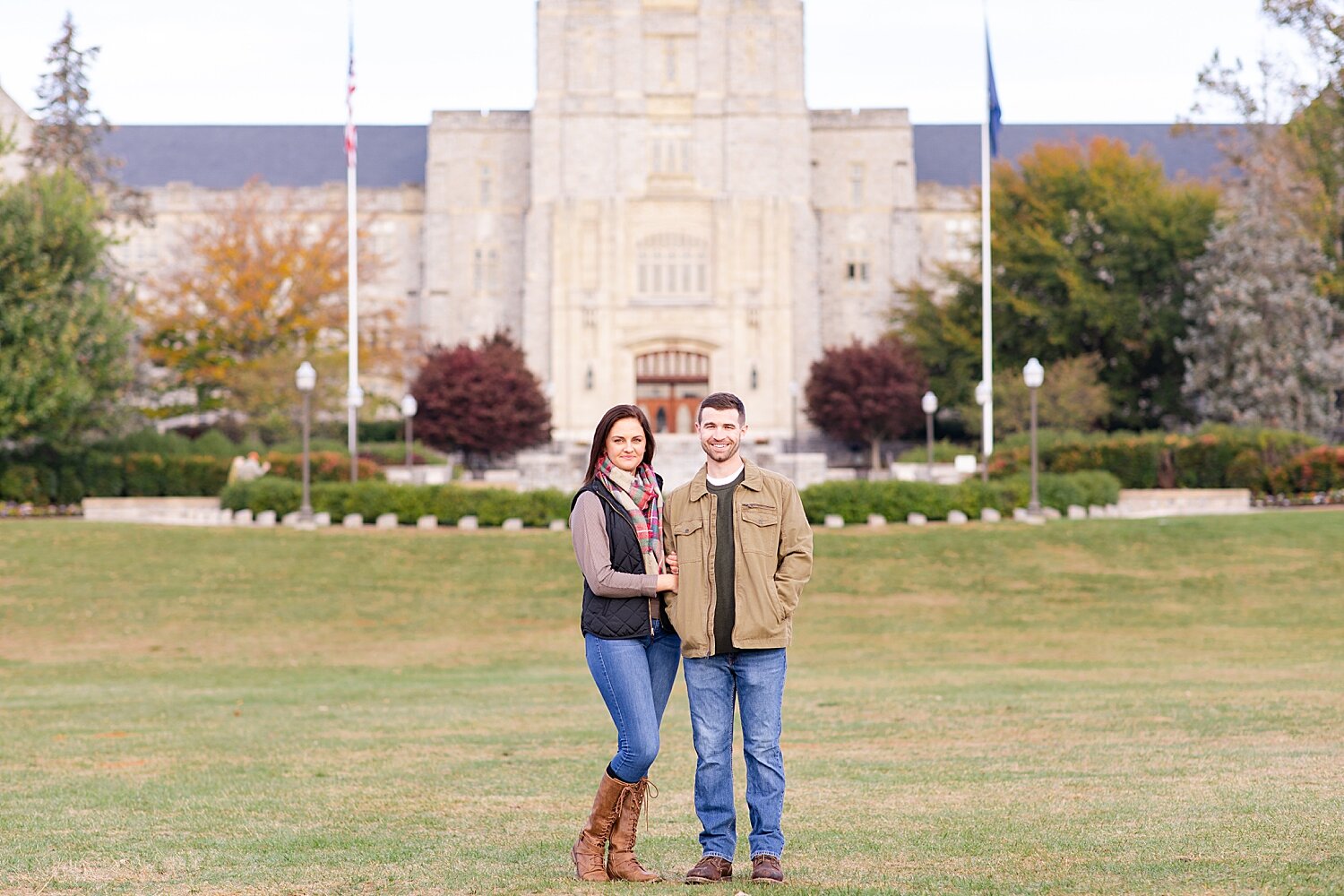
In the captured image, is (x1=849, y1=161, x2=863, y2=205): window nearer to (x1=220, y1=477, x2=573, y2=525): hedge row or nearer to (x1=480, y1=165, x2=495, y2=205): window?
(x1=480, y1=165, x2=495, y2=205): window

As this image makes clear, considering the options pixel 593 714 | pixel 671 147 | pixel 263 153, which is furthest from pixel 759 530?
pixel 263 153

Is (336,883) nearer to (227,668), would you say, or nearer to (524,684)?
(524,684)

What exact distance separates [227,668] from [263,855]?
11515 millimetres

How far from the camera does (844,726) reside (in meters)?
11.4

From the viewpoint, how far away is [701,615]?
6.11 metres

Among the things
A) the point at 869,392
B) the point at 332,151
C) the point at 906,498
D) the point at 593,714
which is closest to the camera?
the point at 593,714

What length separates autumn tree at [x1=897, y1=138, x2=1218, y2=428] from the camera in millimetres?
49312

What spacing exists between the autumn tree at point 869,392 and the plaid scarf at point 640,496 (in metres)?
43.9

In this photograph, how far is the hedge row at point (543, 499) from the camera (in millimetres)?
28031

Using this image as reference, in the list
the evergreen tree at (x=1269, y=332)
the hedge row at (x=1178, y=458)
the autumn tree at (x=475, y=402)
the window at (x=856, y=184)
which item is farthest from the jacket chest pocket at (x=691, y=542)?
the window at (x=856, y=184)

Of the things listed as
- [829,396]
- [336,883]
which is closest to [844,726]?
[336,883]

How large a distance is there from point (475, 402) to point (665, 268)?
41.0 feet

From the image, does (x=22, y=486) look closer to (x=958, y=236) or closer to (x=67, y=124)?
(x=67, y=124)

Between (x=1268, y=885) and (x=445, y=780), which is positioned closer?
(x=1268, y=885)
